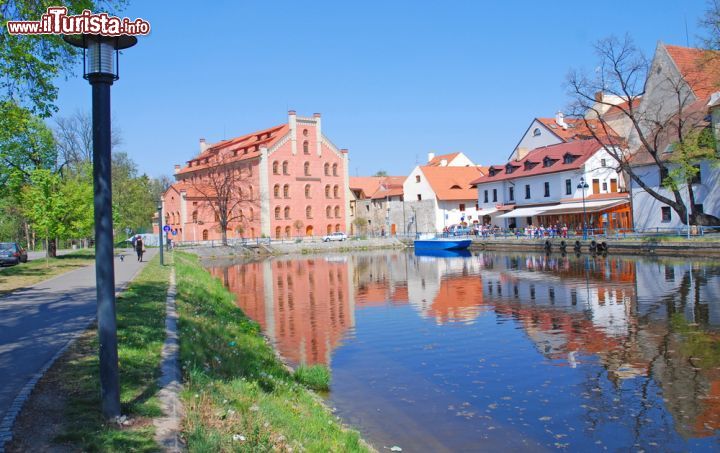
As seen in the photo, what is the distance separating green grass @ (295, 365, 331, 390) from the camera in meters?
12.1

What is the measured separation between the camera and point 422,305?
2336 centimetres

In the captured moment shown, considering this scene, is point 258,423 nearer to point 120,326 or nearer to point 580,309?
point 120,326

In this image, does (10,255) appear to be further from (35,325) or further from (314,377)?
(314,377)

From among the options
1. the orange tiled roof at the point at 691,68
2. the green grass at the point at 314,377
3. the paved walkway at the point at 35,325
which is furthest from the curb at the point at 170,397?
the orange tiled roof at the point at 691,68

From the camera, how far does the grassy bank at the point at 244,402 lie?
22.1ft

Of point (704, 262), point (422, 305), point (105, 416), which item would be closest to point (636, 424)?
point (105, 416)

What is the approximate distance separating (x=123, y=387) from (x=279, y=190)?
72671 mm

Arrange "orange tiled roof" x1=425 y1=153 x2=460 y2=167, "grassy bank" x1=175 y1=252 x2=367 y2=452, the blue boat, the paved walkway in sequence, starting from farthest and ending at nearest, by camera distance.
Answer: "orange tiled roof" x1=425 y1=153 x2=460 y2=167, the blue boat, the paved walkway, "grassy bank" x1=175 y1=252 x2=367 y2=452

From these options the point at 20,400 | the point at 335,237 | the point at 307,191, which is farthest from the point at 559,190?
the point at 20,400

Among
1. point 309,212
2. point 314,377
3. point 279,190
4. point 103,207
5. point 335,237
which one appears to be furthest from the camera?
point 309,212

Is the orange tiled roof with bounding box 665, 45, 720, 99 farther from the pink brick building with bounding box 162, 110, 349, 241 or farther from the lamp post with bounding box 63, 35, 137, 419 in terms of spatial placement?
the lamp post with bounding box 63, 35, 137, 419

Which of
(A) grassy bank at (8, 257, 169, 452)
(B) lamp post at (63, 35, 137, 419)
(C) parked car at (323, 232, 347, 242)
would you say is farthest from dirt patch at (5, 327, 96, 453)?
(C) parked car at (323, 232, 347, 242)

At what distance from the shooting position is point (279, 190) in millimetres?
79500

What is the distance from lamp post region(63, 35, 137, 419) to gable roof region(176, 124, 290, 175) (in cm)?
7287
